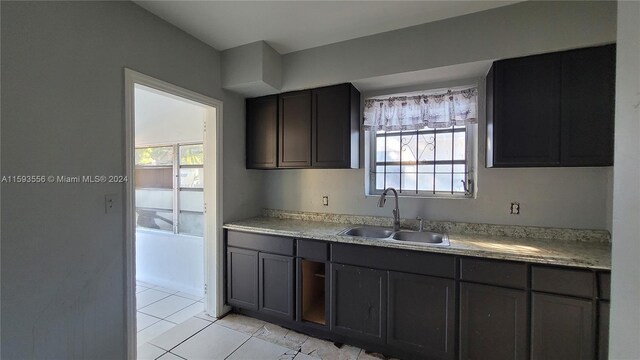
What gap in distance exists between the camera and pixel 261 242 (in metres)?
2.39

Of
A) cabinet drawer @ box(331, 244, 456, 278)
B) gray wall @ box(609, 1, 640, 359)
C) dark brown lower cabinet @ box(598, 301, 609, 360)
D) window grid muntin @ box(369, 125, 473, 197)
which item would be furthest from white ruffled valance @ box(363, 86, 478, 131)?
gray wall @ box(609, 1, 640, 359)

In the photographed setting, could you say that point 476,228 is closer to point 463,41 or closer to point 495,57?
point 495,57

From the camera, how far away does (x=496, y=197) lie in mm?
2164

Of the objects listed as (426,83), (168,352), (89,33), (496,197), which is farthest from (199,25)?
(496,197)

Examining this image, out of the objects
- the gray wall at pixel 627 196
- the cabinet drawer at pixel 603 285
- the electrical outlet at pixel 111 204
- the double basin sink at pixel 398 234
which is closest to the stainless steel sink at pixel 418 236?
the double basin sink at pixel 398 234

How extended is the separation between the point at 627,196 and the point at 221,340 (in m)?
2.58

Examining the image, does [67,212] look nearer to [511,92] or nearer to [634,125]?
[634,125]

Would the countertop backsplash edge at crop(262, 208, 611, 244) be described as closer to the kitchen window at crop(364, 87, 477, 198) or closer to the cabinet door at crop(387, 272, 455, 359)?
the kitchen window at crop(364, 87, 477, 198)

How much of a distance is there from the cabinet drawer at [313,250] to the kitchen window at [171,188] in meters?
1.56

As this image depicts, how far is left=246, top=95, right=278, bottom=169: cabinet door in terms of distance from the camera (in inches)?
108

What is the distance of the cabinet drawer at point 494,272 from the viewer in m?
1.60

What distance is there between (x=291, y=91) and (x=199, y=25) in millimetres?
935

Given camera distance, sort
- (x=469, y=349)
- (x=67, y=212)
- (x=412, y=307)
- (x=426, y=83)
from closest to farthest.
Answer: (x=67, y=212) → (x=469, y=349) → (x=412, y=307) → (x=426, y=83)

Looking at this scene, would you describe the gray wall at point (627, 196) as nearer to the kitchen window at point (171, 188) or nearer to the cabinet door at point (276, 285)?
the cabinet door at point (276, 285)
